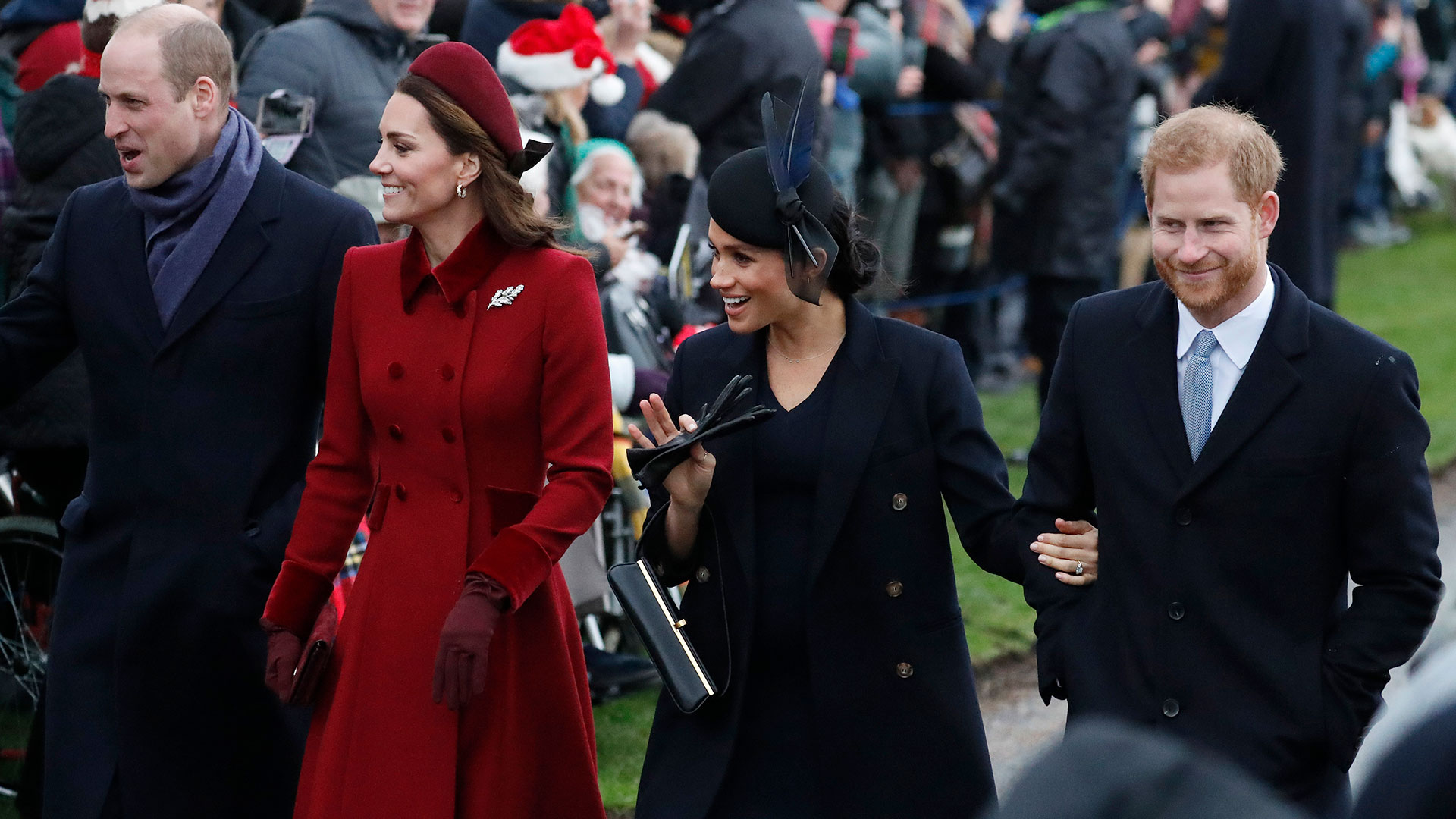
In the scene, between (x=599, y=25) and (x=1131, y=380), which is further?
(x=599, y=25)

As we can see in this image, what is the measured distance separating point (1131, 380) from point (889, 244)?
7.64 meters

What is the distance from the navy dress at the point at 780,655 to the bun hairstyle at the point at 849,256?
1.08 ft

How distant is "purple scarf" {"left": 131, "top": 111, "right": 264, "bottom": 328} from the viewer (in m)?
4.41

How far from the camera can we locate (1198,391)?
A: 3.75 metres

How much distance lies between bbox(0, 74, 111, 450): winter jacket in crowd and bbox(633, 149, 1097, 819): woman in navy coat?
7.26ft

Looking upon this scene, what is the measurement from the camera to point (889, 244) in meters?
11.4

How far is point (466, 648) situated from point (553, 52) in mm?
3941

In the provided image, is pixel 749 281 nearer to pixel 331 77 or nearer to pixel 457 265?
pixel 457 265

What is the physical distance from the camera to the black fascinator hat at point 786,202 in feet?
13.0

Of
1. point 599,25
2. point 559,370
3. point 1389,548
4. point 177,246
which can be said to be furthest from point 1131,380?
point 599,25

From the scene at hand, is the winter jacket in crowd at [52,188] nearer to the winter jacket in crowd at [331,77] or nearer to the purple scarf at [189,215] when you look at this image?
the winter jacket in crowd at [331,77]

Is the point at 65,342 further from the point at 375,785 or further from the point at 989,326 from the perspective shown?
the point at 989,326

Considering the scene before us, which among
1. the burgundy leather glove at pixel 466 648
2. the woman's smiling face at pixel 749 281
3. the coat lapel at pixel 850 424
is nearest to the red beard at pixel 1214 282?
the coat lapel at pixel 850 424

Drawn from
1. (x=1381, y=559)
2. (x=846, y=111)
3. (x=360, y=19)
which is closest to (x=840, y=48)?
(x=846, y=111)
